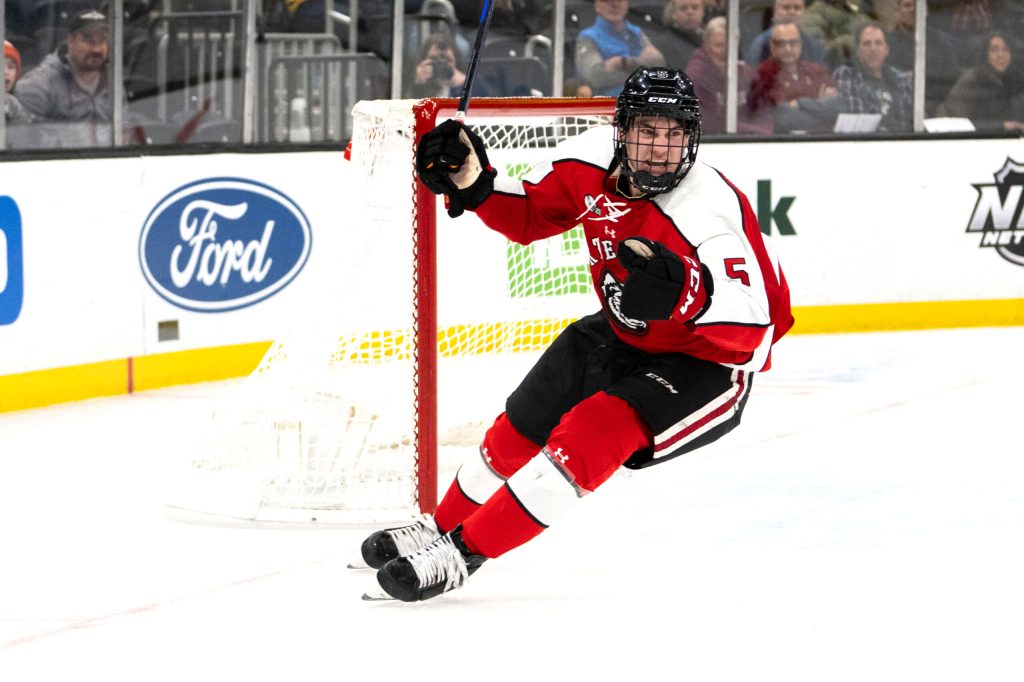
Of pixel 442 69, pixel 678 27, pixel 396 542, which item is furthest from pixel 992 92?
pixel 396 542

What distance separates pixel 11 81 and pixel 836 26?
3.77m

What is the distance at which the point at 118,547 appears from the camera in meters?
3.54

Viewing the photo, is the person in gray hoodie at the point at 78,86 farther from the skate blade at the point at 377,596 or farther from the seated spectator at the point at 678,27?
the skate blade at the point at 377,596

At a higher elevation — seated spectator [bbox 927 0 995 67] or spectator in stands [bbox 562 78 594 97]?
seated spectator [bbox 927 0 995 67]

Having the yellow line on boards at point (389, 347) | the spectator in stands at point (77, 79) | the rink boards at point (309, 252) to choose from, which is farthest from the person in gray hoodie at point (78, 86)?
the yellow line on boards at point (389, 347)

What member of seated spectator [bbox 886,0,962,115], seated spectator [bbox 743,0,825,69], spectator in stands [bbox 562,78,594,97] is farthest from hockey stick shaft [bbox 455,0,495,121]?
seated spectator [bbox 886,0,962,115]

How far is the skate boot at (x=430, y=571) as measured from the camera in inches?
114

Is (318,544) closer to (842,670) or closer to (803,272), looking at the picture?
(842,670)

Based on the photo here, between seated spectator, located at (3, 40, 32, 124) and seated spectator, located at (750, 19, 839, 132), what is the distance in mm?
3317

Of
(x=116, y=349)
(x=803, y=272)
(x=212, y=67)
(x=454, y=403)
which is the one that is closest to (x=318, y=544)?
(x=454, y=403)

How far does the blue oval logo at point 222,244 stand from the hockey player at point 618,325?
2688 millimetres

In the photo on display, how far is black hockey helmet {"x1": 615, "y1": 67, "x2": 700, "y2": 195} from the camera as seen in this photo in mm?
2883

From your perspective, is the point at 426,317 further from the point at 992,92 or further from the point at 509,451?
the point at 992,92

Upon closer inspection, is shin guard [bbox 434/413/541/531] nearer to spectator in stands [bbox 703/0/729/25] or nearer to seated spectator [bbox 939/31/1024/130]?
spectator in stands [bbox 703/0/729/25]
